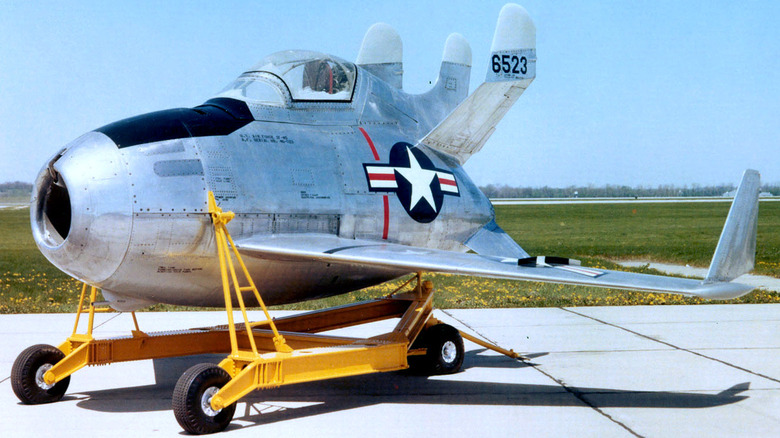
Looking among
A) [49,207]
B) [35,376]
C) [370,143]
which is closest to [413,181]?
[370,143]

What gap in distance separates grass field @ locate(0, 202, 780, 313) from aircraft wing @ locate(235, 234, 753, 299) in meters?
7.50

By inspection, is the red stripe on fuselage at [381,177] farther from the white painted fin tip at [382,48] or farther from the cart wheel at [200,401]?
the white painted fin tip at [382,48]

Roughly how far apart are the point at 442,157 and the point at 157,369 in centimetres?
410

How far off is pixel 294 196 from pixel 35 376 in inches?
111

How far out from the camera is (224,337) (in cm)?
800

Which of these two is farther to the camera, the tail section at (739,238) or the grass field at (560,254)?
the grass field at (560,254)

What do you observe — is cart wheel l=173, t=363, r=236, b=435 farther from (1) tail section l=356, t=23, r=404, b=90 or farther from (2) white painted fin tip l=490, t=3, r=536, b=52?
(1) tail section l=356, t=23, r=404, b=90

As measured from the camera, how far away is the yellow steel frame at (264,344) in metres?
6.30

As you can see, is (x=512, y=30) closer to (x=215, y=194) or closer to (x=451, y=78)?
(x=451, y=78)

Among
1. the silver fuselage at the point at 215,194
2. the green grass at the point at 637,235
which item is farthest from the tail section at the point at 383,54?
the green grass at the point at 637,235

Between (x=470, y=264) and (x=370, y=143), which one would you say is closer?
(x=470, y=264)

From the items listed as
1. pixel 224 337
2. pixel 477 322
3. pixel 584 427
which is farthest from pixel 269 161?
pixel 477 322

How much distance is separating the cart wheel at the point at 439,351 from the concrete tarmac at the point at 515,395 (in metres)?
0.14

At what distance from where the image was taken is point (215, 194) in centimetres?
666
